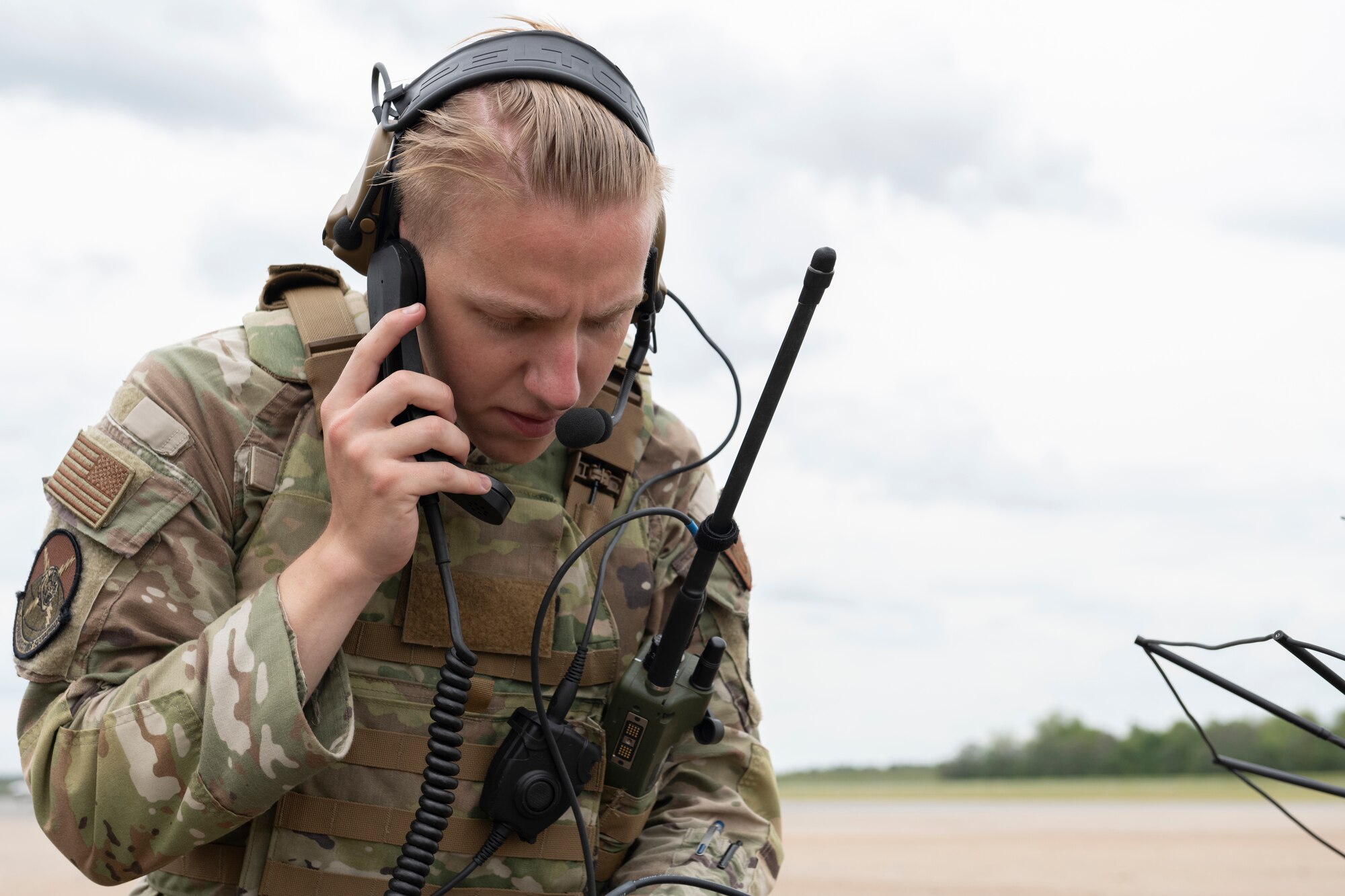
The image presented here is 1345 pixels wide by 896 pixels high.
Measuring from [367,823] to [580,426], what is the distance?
0.82 meters

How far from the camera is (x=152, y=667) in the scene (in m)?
1.83

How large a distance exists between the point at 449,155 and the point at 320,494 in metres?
0.64

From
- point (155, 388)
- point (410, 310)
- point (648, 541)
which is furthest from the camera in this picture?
point (648, 541)

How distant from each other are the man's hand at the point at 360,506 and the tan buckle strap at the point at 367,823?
1.32 feet

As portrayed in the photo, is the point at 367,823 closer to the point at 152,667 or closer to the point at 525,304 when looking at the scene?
the point at 152,667

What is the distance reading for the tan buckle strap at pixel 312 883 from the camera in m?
2.04

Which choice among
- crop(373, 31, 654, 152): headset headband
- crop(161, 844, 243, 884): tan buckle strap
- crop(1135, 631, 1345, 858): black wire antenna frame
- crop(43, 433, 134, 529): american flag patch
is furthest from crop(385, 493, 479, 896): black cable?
crop(1135, 631, 1345, 858): black wire antenna frame

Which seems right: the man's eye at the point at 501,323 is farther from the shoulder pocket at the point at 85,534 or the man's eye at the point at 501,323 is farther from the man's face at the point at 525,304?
the shoulder pocket at the point at 85,534

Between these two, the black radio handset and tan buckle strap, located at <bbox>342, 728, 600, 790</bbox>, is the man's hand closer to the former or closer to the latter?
the black radio handset

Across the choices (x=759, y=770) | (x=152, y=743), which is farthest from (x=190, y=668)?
(x=759, y=770)

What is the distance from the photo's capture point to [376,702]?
2.11 metres

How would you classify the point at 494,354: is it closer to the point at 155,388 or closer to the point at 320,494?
the point at 320,494

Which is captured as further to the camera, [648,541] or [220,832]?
[648,541]

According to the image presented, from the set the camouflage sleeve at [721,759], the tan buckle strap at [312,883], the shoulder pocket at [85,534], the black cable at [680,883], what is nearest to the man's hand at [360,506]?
the shoulder pocket at [85,534]
